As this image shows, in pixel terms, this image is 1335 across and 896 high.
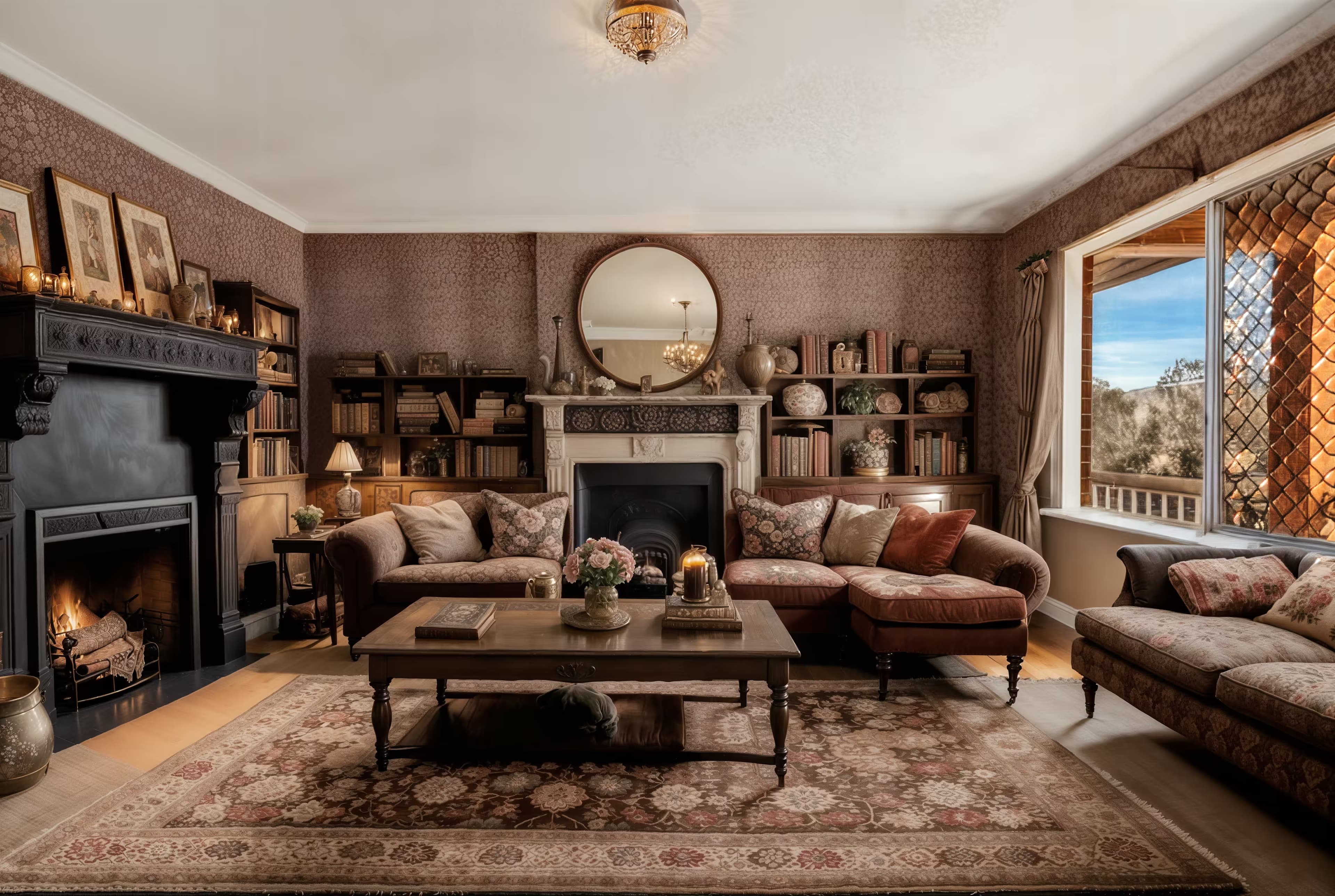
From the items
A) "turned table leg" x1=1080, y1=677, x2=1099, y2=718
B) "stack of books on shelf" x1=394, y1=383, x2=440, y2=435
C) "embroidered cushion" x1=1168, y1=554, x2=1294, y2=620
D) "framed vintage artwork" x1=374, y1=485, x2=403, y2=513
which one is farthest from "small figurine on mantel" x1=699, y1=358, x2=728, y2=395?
"embroidered cushion" x1=1168, y1=554, x2=1294, y2=620

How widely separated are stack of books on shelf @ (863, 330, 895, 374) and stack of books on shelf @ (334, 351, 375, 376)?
3551mm

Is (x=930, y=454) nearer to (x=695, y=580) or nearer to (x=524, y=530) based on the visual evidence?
(x=524, y=530)

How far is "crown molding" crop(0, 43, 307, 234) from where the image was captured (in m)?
3.00

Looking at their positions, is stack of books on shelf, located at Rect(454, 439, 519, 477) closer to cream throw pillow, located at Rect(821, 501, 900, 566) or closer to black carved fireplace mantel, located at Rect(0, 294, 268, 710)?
black carved fireplace mantel, located at Rect(0, 294, 268, 710)

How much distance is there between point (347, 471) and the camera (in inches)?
192

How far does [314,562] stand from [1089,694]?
412cm

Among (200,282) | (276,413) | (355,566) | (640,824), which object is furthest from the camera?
(276,413)

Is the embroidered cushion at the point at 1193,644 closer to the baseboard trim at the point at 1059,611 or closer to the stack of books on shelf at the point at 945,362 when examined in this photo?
the baseboard trim at the point at 1059,611

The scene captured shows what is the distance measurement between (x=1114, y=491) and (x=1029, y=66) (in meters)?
2.78

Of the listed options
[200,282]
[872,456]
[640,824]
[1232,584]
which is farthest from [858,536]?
[200,282]

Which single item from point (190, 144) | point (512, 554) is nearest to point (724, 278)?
point (512, 554)

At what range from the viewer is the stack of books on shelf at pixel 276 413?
4668mm

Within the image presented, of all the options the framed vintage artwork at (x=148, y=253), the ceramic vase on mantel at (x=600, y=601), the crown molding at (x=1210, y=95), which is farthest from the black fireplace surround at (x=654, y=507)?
the crown molding at (x=1210, y=95)

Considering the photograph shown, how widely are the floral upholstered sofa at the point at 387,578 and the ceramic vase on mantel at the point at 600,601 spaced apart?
989 mm
